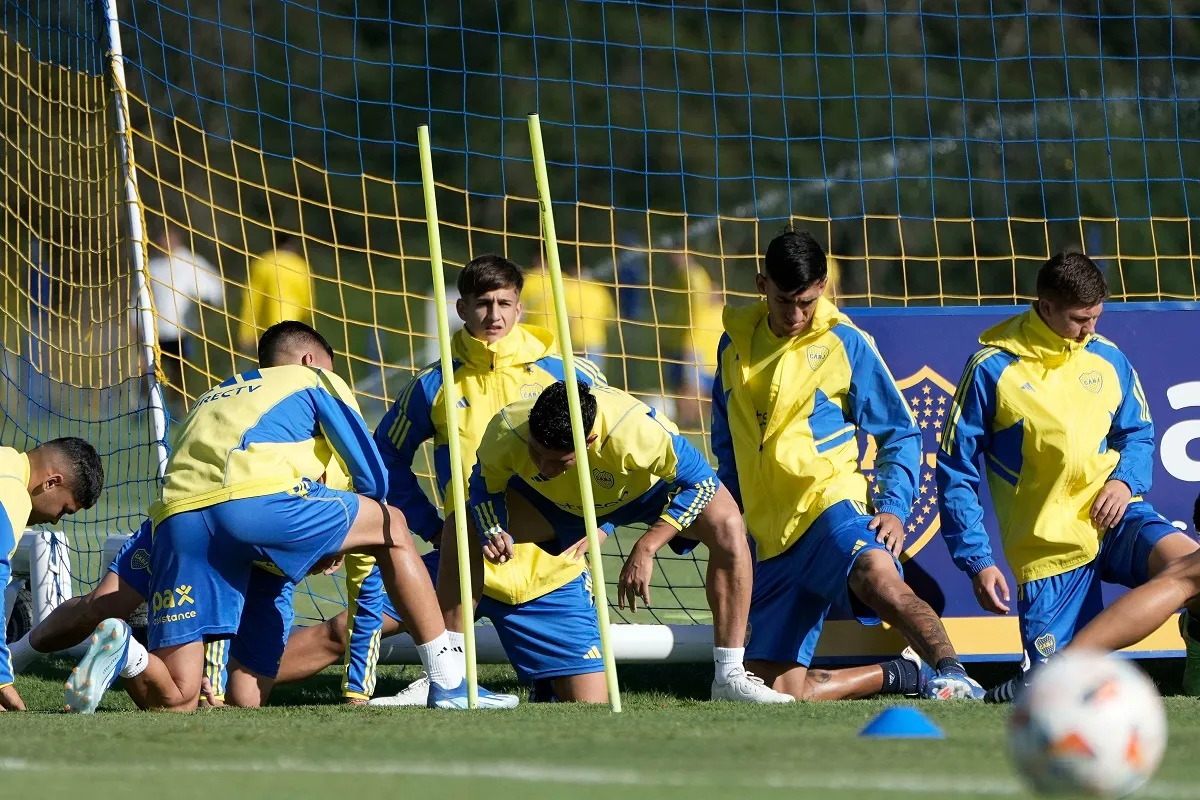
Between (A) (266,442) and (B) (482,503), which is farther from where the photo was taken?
(B) (482,503)

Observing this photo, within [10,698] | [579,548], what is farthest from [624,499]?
[10,698]

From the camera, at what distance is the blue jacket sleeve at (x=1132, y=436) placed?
6.30m

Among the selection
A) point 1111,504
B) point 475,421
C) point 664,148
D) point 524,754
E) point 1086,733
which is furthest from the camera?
point 664,148

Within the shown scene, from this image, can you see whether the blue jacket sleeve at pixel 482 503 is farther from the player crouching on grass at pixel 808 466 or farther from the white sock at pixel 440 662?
the player crouching on grass at pixel 808 466

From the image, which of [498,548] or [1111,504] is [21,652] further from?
[1111,504]

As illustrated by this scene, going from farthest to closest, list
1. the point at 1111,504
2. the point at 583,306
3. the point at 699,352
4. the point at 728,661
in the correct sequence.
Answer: the point at 699,352
the point at 583,306
the point at 1111,504
the point at 728,661

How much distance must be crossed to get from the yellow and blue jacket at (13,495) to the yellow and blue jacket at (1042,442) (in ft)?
10.4

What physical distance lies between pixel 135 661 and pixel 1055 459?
3.27 meters

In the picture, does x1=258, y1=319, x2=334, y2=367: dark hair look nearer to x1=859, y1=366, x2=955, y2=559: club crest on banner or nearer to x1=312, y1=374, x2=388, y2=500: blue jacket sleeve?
x1=312, y1=374, x2=388, y2=500: blue jacket sleeve

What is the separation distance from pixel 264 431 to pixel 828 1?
2176cm

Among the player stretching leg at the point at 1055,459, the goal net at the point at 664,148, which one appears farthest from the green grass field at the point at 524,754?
the goal net at the point at 664,148

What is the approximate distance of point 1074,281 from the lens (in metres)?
6.19

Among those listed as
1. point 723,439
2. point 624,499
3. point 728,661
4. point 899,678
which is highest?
point 723,439

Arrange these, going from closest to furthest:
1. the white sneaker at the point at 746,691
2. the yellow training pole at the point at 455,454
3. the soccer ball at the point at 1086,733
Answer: the soccer ball at the point at 1086,733, the yellow training pole at the point at 455,454, the white sneaker at the point at 746,691
